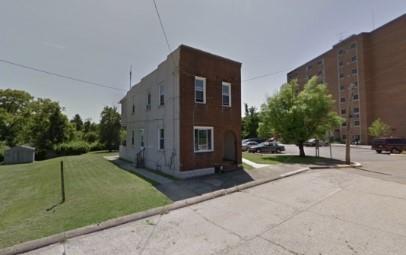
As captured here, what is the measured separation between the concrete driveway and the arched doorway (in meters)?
6.31

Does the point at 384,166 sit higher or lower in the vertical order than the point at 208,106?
lower

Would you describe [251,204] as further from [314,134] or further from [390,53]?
[390,53]

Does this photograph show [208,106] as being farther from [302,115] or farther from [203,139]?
[302,115]

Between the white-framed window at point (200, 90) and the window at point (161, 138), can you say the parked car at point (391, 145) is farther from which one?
the window at point (161, 138)

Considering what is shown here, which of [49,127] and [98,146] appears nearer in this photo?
[49,127]

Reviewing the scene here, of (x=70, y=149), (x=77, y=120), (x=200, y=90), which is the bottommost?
(x=70, y=149)

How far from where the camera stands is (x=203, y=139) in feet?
41.9

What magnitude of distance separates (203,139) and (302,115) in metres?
12.3

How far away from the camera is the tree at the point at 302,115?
2075cm

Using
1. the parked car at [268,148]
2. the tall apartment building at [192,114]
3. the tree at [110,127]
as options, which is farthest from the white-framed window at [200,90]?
the tree at [110,127]

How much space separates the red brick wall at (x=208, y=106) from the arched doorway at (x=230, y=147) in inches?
11.8

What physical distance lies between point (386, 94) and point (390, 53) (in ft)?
28.2

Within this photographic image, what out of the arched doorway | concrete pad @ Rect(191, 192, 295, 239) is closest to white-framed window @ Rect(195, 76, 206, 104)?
the arched doorway

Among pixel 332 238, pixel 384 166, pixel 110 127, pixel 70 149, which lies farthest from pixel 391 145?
pixel 70 149
